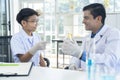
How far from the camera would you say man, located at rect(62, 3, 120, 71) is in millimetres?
1701

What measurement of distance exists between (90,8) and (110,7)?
371 cm

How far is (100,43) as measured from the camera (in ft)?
6.06

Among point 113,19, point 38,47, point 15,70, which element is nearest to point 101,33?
point 38,47

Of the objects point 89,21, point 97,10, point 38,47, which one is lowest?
point 38,47

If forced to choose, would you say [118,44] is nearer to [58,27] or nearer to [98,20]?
[98,20]

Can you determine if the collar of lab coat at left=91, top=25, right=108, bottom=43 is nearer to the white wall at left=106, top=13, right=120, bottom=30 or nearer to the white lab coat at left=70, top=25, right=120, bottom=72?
the white lab coat at left=70, top=25, right=120, bottom=72

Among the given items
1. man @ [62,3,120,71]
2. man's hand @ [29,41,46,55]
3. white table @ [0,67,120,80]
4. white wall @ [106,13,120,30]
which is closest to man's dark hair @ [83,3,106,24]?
man @ [62,3,120,71]

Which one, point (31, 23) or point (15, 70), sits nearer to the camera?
point (15, 70)

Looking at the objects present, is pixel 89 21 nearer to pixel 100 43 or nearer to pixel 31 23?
pixel 100 43

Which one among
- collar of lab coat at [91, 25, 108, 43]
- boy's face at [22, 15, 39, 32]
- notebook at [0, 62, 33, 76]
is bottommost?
notebook at [0, 62, 33, 76]

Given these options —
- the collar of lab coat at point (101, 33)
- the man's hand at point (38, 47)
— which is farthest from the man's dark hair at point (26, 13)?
the collar of lab coat at point (101, 33)

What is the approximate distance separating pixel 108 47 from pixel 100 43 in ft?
0.39

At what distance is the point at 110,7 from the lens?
5.45 m

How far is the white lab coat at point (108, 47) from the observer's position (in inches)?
65.9
